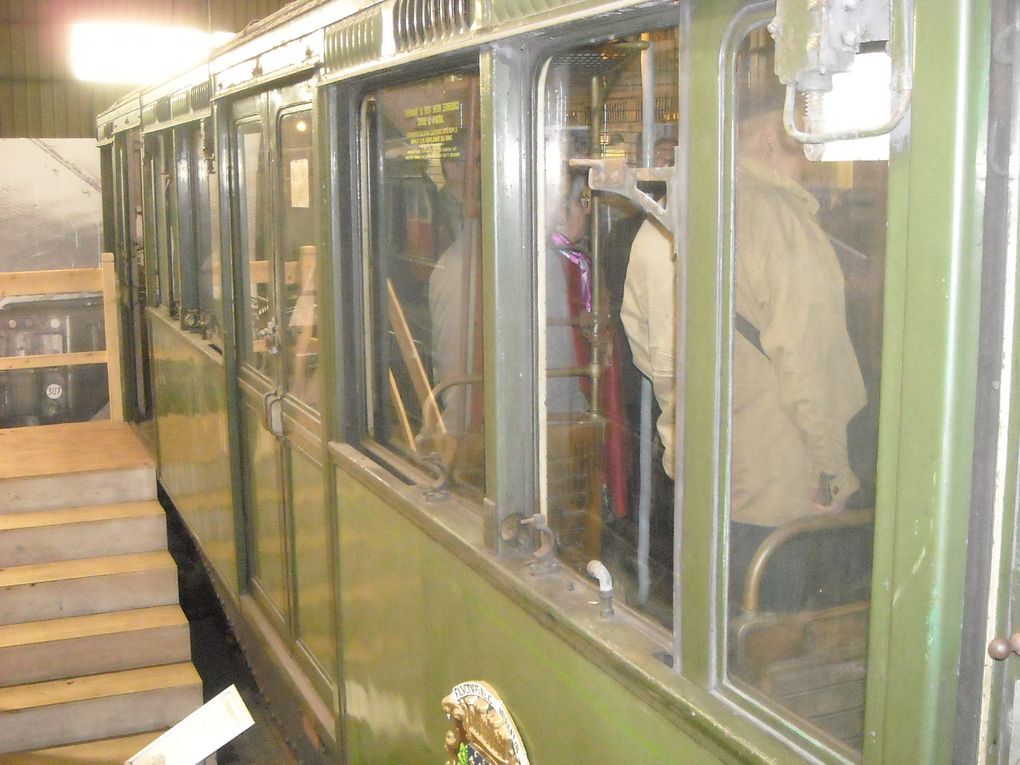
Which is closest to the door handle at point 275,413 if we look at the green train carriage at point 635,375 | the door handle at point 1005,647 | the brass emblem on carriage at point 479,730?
the green train carriage at point 635,375

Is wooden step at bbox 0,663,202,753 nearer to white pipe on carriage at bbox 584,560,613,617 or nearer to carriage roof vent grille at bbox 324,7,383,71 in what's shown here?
carriage roof vent grille at bbox 324,7,383,71

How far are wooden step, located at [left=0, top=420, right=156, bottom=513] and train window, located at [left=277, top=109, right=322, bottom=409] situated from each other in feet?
8.66

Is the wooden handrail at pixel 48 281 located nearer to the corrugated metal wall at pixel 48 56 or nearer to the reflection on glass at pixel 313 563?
the reflection on glass at pixel 313 563

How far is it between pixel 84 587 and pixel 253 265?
80.6 inches

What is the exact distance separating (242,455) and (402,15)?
253 cm

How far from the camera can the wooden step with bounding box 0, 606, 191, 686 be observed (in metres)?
4.98

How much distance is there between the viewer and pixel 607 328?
211 cm

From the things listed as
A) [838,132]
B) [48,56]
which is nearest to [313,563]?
[838,132]

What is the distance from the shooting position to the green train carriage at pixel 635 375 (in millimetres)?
1151

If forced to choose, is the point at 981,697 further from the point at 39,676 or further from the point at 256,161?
the point at 39,676

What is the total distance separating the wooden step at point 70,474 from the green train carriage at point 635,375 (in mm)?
2272

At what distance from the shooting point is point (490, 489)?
222 cm

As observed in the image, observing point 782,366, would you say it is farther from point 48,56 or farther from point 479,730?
point 48,56

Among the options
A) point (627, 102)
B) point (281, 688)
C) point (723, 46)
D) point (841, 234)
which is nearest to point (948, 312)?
point (841, 234)
